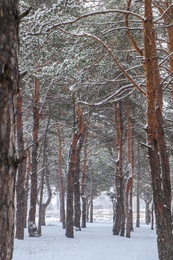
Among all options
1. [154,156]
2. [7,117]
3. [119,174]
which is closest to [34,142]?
[119,174]

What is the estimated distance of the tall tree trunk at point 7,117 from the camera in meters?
2.01

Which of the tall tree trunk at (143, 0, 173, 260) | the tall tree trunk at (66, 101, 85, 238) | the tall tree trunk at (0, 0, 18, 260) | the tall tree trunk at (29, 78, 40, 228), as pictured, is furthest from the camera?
the tall tree trunk at (66, 101, 85, 238)

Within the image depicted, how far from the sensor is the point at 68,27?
28.8ft

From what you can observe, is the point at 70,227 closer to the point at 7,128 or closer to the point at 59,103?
the point at 59,103

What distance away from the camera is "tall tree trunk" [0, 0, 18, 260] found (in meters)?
2.01

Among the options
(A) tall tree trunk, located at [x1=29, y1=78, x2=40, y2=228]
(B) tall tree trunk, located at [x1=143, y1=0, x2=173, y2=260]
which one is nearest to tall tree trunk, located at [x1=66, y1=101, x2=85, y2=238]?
(A) tall tree trunk, located at [x1=29, y1=78, x2=40, y2=228]

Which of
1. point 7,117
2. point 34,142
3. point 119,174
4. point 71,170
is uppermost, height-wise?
point 34,142

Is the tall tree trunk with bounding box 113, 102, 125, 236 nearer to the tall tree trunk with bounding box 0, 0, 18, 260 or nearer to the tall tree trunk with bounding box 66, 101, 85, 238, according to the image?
the tall tree trunk with bounding box 66, 101, 85, 238

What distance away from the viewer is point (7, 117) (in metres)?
2.08

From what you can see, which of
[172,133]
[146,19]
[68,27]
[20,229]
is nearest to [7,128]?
[146,19]

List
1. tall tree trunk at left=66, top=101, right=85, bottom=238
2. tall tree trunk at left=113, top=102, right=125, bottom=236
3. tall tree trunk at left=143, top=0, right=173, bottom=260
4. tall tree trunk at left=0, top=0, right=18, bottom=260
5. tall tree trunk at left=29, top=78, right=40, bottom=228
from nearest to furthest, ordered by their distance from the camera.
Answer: tall tree trunk at left=0, top=0, right=18, bottom=260
tall tree trunk at left=143, top=0, right=173, bottom=260
tall tree trunk at left=29, top=78, right=40, bottom=228
tall tree trunk at left=66, top=101, right=85, bottom=238
tall tree trunk at left=113, top=102, right=125, bottom=236

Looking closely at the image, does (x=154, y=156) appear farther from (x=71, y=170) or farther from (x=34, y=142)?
(x=71, y=170)

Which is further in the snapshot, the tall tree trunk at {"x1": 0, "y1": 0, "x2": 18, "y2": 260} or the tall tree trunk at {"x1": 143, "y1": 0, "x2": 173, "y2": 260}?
the tall tree trunk at {"x1": 143, "y1": 0, "x2": 173, "y2": 260}

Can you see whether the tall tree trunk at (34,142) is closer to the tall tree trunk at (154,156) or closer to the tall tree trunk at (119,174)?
the tall tree trunk at (119,174)
